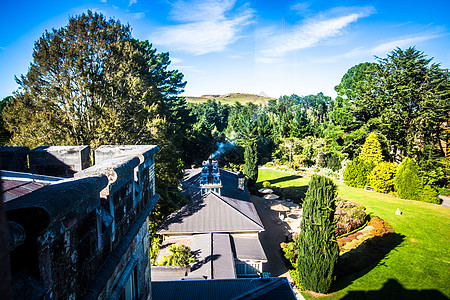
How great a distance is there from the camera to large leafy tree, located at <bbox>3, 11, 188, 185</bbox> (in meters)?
12.4

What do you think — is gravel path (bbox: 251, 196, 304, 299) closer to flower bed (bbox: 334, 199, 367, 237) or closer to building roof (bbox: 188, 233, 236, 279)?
building roof (bbox: 188, 233, 236, 279)

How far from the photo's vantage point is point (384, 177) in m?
24.4

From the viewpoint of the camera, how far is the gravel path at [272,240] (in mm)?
13094

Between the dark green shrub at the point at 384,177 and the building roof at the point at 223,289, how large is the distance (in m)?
21.5

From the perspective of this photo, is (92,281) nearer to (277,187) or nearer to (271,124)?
(277,187)

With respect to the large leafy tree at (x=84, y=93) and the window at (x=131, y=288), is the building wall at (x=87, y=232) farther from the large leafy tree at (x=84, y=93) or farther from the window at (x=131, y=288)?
the large leafy tree at (x=84, y=93)

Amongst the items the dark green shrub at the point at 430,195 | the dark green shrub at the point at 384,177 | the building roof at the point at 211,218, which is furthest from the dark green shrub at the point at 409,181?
the building roof at the point at 211,218

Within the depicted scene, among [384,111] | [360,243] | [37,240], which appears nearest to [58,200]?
[37,240]

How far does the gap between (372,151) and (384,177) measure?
13.3 feet

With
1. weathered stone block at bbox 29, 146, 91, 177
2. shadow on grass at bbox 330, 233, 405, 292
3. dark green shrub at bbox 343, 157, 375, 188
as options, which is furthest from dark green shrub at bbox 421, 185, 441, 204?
weathered stone block at bbox 29, 146, 91, 177

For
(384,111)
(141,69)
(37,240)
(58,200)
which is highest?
(141,69)

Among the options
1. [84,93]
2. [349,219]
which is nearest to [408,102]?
[349,219]

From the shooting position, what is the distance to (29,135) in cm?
1230

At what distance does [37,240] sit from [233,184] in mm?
19209
